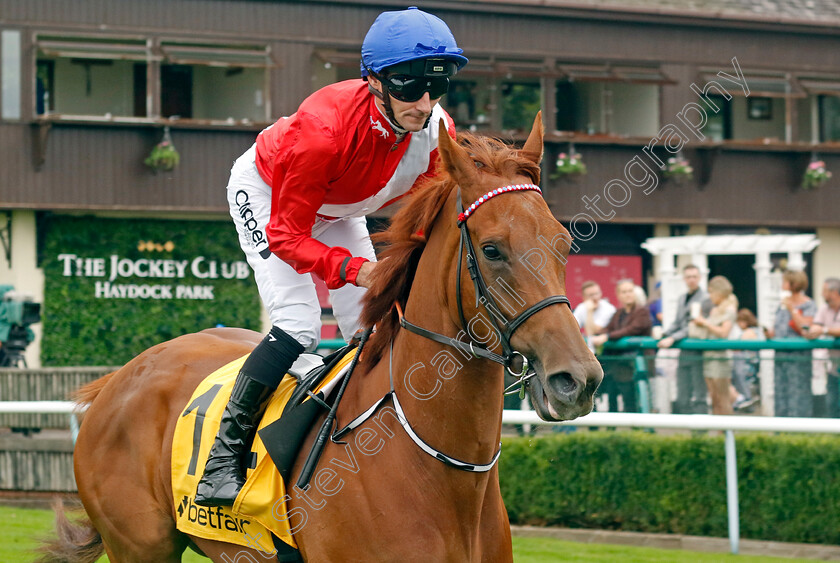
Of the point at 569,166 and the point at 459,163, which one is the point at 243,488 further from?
the point at 569,166

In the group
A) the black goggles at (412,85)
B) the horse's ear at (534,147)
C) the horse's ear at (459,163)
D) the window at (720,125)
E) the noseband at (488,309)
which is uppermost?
the window at (720,125)

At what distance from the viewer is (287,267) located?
326 cm

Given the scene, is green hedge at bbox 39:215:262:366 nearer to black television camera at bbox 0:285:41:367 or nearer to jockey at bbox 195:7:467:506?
black television camera at bbox 0:285:41:367

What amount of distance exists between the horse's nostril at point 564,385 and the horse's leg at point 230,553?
1.23 meters

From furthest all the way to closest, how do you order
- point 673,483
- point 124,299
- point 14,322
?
point 124,299, point 14,322, point 673,483

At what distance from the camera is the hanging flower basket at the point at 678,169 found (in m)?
16.2

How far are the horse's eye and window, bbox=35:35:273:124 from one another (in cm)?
1293

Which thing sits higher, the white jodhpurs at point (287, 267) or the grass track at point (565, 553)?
the white jodhpurs at point (287, 267)

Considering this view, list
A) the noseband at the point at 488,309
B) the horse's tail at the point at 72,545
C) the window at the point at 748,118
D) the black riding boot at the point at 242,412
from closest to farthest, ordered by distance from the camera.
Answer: the noseband at the point at 488,309 → the black riding boot at the point at 242,412 → the horse's tail at the point at 72,545 → the window at the point at 748,118

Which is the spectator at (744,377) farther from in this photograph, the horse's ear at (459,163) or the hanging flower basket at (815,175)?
the hanging flower basket at (815,175)

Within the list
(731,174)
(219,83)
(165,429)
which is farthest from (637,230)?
(165,429)

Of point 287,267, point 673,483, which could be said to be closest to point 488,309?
point 287,267

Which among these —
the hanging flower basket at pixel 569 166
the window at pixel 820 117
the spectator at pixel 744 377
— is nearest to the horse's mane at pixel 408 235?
the spectator at pixel 744 377

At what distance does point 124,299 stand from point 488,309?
42.8 feet
